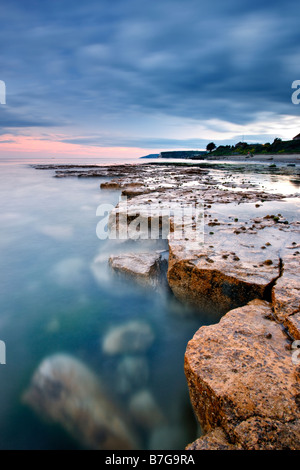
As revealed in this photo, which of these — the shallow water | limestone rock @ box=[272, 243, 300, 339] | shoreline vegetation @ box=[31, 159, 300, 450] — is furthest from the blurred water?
limestone rock @ box=[272, 243, 300, 339]

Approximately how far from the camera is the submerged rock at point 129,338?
354cm

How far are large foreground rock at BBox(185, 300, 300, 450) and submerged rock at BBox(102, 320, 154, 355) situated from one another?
4.14ft

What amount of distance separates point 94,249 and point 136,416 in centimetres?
461

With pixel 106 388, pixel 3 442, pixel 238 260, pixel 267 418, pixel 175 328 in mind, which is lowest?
pixel 3 442

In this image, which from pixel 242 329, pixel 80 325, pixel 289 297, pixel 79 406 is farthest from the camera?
pixel 80 325

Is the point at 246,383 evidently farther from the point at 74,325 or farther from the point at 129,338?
the point at 74,325

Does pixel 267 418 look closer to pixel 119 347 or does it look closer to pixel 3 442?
pixel 119 347

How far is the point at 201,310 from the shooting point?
402 centimetres

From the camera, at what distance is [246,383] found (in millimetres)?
2023

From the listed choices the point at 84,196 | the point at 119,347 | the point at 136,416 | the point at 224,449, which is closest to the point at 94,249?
the point at 119,347

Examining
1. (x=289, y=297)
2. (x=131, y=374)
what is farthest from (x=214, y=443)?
(x=289, y=297)

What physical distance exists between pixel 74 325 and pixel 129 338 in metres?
0.97

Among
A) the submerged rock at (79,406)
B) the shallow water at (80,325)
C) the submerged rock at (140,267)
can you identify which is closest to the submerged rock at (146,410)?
the shallow water at (80,325)

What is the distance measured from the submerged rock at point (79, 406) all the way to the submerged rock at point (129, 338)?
1.55 feet
